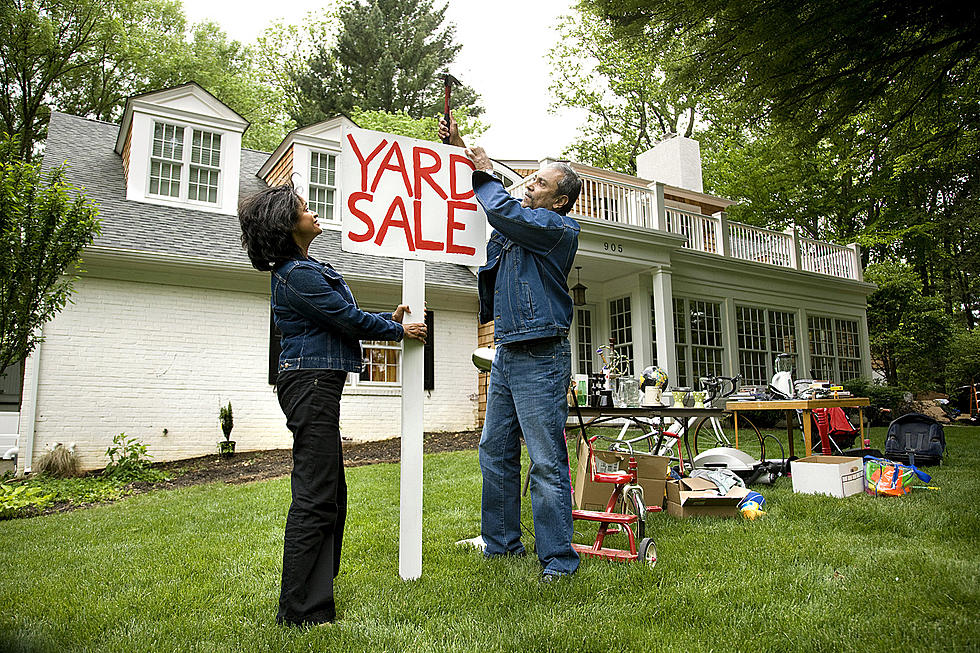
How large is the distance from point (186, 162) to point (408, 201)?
847 centimetres

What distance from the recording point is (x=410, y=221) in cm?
310

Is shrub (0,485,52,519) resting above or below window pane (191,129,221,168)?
below

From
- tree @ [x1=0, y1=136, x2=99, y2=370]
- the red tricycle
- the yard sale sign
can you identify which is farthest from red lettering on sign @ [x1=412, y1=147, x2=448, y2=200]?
tree @ [x1=0, y1=136, x2=99, y2=370]

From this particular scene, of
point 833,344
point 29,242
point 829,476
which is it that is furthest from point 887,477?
point 833,344

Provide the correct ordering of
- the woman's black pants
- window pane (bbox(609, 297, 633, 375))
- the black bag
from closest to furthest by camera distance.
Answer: the woman's black pants → the black bag → window pane (bbox(609, 297, 633, 375))

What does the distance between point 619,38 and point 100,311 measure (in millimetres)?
7631

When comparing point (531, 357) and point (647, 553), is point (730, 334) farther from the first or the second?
point (531, 357)

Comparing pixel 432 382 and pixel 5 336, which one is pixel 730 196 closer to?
pixel 432 382

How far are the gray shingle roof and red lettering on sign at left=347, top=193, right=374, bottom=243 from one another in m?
5.52

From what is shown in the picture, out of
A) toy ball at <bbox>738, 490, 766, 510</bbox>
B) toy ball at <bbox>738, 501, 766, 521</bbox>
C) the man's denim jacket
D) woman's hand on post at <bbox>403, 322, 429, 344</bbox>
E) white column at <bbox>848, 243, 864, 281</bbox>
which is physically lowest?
toy ball at <bbox>738, 501, 766, 521</bbox>

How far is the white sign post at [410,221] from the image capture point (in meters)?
2.94

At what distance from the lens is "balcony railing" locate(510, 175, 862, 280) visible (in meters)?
12.0

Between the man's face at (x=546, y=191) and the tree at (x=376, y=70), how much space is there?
21299 millimetres

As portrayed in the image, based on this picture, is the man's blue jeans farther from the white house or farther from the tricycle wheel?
the white house
